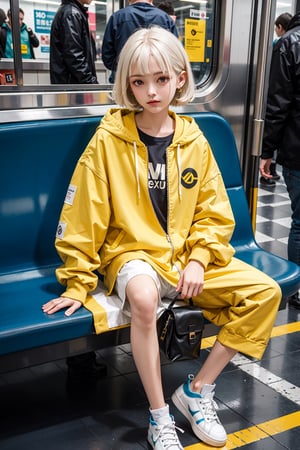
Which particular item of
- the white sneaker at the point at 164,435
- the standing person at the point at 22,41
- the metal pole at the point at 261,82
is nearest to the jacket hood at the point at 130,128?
the metal pole at the point at 261,82

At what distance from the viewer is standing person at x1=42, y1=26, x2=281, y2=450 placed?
2039mm

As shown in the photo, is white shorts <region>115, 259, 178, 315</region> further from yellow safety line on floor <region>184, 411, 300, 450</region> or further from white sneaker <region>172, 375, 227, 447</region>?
yellow safety line on floor <region>184, 411, 300, 450</region>

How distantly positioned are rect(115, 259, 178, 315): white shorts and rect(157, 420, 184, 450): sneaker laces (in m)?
0.42

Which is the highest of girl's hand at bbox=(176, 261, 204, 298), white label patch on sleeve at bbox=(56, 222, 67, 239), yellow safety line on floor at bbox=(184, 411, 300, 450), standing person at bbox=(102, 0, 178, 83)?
standing person at bbox=(102, 0, 178, 83)

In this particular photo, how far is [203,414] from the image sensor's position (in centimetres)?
212

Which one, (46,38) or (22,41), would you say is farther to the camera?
(46,38)

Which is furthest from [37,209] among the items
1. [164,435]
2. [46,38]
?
[46,38]

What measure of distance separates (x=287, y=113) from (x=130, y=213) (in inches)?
54.0

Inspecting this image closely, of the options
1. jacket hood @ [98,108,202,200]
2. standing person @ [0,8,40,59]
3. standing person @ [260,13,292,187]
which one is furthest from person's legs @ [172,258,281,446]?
standing person @ [0,8,40,59]

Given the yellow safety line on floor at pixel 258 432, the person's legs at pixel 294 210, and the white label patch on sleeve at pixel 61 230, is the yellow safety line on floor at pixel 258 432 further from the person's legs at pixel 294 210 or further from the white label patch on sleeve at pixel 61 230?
the person's legs at pixel 294 210

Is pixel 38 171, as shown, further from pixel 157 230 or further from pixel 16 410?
pixel 16 410

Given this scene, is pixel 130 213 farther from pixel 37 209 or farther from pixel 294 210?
pixel 294 210

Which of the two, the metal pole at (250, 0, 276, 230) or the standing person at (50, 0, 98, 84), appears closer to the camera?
the metal pole at (250, 0, 276, 230)

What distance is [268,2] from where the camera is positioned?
269 centimetres
